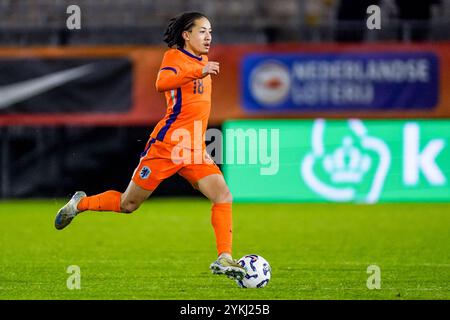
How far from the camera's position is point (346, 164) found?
14.3 m

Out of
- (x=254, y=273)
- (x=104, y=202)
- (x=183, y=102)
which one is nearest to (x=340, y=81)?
(x=104, y=202)

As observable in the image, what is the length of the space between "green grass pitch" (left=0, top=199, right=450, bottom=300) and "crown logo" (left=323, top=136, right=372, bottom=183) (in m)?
0.41

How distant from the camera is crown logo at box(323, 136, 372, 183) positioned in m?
14.3

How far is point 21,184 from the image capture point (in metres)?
15.5

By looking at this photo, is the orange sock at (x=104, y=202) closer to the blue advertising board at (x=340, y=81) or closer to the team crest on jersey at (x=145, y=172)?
the team crest on jersey at (x=145, y=172)

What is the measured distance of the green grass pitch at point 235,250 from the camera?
275 inches

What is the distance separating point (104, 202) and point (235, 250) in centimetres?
205

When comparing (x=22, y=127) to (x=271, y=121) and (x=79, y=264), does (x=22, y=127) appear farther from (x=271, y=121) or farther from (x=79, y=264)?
(x=79, y=264)

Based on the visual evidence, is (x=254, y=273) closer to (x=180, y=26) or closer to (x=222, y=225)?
(x=222, y=225)

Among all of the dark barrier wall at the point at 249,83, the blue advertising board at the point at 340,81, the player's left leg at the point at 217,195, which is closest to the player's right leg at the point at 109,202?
the player's left leg at the point at 217,195

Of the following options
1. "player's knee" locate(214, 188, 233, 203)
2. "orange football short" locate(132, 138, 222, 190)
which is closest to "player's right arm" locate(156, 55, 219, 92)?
"orange football short" locate(132, 138, 222, 190)

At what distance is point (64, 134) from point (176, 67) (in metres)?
8.73

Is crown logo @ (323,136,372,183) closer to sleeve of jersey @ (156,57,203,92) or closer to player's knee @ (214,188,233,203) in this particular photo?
player's knee @ (214,188,233,203)
